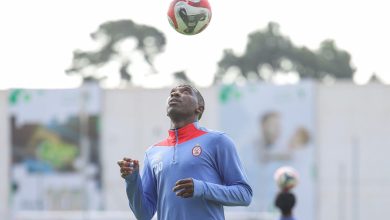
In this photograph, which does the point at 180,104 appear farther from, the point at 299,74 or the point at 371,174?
the point at 299,74

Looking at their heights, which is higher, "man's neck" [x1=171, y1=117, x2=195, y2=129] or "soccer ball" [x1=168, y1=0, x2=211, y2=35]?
"soccer ball" [x1=168, y1=0, x2=211, y2=35]

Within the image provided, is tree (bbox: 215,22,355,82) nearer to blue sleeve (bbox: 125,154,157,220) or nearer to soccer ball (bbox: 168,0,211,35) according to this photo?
soccer ball (bbox: 168,0,211,35)

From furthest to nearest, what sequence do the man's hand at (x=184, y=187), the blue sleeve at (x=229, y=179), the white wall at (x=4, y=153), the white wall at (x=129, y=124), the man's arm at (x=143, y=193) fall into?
the white wall at (x=4, y=153) → the white wall at (x=129, y=124) → the man's arm at (x=143, y=193) → the blue sleeve at (x=229, y=179) → the man's hand at (x=184, y=187)

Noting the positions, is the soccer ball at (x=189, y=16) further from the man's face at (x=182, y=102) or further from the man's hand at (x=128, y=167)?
the man's hand at (x=128, y=167)

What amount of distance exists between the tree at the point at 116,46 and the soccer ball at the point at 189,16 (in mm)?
56483

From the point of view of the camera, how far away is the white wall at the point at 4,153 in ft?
128

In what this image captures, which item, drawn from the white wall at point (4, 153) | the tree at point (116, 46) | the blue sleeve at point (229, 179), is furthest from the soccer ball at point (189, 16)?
the tree at point (116, 46)

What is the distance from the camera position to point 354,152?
119 ft

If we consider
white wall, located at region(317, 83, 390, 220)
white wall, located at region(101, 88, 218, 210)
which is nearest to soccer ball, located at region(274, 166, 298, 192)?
white wall, located at region(317, 83, 390, 220)

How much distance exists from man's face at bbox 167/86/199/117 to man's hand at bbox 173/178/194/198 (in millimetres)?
581

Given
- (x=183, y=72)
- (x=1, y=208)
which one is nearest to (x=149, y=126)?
(x=1, y=208)

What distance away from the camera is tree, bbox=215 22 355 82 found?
232ft

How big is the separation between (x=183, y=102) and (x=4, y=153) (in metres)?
33.5

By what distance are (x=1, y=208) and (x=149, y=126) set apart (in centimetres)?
603
